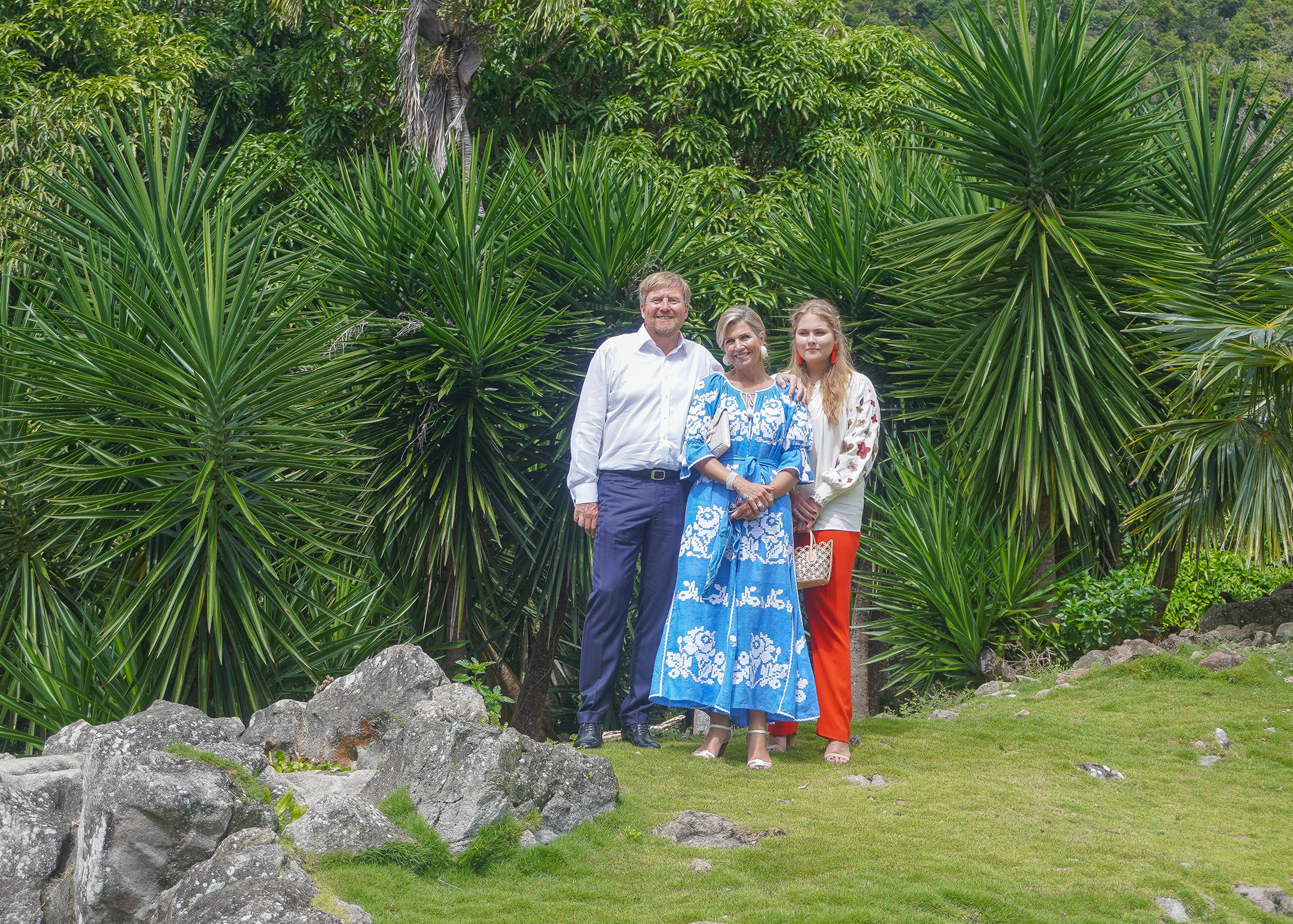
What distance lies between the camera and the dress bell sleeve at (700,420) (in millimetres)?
4344

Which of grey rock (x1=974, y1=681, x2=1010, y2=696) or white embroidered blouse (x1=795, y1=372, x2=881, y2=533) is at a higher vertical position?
white embroidered blouse (x1=795, y1=372, x2=881, y2=533)

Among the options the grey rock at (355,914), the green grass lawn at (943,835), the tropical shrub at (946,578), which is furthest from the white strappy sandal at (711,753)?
the tropical shrub at (946,578)

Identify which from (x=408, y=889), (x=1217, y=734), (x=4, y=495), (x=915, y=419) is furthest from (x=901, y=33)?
(x=408, y=889)

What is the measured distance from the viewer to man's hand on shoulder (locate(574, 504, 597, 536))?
4.72 meters

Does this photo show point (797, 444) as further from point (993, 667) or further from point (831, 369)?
point (993, 667)

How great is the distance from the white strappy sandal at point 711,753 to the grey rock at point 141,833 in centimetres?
212

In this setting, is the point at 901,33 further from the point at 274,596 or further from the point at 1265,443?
the point at 274,596

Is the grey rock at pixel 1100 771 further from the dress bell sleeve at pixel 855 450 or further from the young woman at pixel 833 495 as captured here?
the dress bell sleeve at pixel 855 450

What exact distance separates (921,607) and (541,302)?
9.72 ft

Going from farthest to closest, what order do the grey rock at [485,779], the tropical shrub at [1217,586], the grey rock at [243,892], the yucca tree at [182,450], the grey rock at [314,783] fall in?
the tropical shrub at [1217,586] → the yucca tree at [182,450] → the grey rock at [314,783] → the grey rock at [485,779] → the grey rock at [243,892]

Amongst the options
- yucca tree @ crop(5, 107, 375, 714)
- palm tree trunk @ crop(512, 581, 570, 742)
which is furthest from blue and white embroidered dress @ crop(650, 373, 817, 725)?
palm tree trunk @ crop(512, 581, 570, 742)

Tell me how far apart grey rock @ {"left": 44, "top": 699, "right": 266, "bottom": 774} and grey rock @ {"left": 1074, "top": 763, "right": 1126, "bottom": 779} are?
10.2ft

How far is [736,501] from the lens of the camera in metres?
4.31

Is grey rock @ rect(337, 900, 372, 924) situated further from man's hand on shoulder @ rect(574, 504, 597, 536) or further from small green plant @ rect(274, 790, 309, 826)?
man's hand on shoulder @ rect(574, 504, 597, 536)
